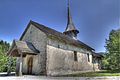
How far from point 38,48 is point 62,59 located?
3351mm

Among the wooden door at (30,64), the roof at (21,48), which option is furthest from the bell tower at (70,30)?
the roof at (21,48)

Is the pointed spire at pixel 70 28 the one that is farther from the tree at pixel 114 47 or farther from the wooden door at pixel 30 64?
the wooden door at pixel 30 64

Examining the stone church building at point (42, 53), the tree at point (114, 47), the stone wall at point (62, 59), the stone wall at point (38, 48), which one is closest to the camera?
the stone church building at point (42, 53)

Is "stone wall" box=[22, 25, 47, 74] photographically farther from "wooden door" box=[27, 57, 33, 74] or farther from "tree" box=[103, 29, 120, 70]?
"tree" box=[103, 29, 120, 70]

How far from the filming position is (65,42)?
20.1 meters

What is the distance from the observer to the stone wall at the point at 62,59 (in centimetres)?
1755

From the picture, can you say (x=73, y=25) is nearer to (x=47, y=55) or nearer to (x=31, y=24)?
(x=31, y=24)

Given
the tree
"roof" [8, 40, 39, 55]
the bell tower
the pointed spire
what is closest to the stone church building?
"roof" [8, 40, 39, 55]

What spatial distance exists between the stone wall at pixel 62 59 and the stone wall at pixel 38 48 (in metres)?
0.56

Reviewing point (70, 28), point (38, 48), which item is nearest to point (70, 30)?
point (70, 28)

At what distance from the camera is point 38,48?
59.6 feet

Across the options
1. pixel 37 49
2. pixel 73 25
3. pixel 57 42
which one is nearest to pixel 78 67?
pixel 57 42

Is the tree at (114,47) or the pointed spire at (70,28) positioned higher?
the pointed spire at (70,28)

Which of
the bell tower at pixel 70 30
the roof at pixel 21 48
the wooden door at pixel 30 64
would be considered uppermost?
the bell tower at pixel 70 30
